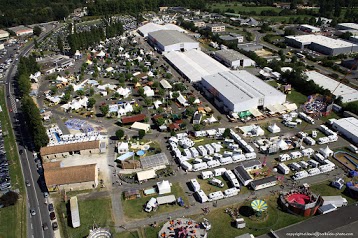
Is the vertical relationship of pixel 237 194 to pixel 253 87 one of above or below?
below

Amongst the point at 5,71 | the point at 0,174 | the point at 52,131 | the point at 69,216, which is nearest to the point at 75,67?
the point at 5,71

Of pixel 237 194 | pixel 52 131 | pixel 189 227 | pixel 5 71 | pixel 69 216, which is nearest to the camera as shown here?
pixel 189 227

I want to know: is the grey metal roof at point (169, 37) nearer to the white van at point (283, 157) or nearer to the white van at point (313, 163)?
the white van at point (283, 157)

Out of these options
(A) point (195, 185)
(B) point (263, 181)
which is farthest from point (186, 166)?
(B) point (263, 181)

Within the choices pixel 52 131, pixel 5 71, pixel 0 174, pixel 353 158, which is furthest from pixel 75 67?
pixel 353 158

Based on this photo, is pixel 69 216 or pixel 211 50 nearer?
pixel 69 216

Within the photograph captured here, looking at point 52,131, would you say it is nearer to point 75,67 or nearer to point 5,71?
point 75,67

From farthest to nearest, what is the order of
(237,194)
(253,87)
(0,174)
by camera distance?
(253,87)
(0,174)
(237,194)
